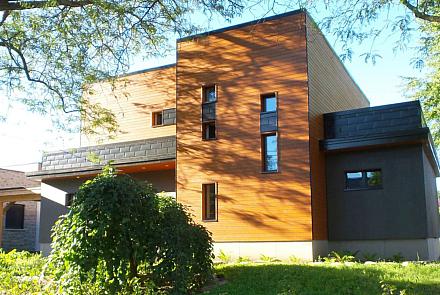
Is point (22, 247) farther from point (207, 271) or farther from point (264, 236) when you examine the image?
point (207, 271)

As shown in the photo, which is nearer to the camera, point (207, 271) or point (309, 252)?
point (207, 271)

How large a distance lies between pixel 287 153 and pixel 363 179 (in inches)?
112

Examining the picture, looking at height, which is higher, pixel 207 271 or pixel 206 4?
pixel 206 4

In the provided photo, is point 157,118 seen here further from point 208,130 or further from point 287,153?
point 287,153

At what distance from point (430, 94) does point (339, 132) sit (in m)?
7.88

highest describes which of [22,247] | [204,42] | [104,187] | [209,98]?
[204,42]

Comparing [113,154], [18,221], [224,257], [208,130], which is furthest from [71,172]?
[18,221]

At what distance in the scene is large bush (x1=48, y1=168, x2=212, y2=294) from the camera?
828 centimetres

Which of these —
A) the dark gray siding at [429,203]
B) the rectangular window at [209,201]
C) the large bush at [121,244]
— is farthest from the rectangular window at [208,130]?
the large bush at [121,244]

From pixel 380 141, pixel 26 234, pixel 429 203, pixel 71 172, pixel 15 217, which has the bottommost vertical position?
pixel 26 234

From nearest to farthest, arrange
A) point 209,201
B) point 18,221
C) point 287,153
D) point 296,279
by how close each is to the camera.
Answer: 1. point 296,279
2. point 287,153
3. point 209,201
4. point 18,221

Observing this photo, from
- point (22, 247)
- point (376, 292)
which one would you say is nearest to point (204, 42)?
point (376, 292)

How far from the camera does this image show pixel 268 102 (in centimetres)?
1722

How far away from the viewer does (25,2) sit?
1079 cm
